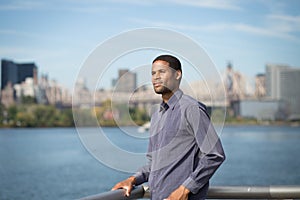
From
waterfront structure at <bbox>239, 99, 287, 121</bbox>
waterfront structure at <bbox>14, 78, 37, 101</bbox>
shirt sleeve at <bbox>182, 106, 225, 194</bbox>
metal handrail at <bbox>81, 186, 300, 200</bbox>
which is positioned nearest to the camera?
shirt sleeve at <bbox>182, 106, 225, 194</bbox>

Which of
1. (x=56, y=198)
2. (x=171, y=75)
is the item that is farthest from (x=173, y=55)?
(x=56, y=198)

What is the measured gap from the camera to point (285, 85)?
6812 centimetres

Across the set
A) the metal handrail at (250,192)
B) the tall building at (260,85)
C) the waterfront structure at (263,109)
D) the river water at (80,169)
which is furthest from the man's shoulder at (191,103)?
the tall building at (260,85)

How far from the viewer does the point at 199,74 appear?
2004 mm

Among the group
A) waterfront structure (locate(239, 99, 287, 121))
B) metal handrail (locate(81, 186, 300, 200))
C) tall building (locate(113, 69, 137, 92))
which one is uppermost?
tall building (locate(113, 69, 137, 92))

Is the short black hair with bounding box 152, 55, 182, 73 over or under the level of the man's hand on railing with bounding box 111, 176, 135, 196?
over

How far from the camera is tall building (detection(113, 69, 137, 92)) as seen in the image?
2248 mm

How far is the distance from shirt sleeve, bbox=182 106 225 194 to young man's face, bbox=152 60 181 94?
113 mm

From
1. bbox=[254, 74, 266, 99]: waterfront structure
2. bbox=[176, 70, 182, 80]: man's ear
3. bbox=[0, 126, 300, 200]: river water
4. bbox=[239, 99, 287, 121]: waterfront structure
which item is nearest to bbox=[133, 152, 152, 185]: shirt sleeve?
bbox=[176, 70, 182, 80]: man's ear

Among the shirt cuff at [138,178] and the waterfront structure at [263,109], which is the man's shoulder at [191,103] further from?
the waterfront structure at [263,109]

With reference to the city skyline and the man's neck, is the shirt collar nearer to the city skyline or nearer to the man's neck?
the man's neck

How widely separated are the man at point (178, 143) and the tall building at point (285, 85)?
2468 inches

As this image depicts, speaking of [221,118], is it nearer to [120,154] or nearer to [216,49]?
[120,154]

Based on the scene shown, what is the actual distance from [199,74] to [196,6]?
64.4 meters
